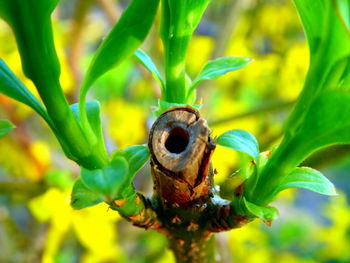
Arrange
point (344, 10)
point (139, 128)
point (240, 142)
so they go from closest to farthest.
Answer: point (344, 10) → point (240, 142) → point (139, 128)

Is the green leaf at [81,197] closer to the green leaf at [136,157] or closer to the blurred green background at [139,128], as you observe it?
the green leaf at [136,157]

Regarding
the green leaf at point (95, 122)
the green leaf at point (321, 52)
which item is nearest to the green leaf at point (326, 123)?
the green leaf at point (321, 52)

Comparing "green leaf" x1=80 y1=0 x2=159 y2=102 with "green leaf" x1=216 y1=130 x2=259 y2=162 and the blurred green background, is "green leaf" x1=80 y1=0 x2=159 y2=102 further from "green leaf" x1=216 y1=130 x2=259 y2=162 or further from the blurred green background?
the blurred green background

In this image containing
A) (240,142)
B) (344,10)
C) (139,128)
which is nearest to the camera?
(344,10)

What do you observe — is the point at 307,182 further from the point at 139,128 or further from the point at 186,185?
the point at 139,128

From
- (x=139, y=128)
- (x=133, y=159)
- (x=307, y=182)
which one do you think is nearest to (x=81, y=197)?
(x=133, y=159)

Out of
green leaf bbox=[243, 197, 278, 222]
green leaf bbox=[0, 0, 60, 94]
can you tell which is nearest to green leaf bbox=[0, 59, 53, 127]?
green leaf bbox=[0, 0, 60, 94]

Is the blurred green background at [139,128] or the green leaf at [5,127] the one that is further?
the blurred green background at [139,128]
